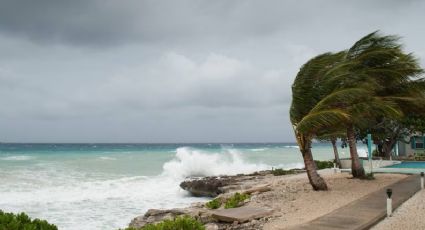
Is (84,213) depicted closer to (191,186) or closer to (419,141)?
(191,186)

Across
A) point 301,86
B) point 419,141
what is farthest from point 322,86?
point 419,141

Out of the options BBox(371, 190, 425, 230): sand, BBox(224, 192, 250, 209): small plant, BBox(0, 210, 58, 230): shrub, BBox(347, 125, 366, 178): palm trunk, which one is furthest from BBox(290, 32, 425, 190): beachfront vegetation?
BBox(0, 210, 58, 230): shrub

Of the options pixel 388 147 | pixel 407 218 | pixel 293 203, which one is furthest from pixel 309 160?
pixel 388 147

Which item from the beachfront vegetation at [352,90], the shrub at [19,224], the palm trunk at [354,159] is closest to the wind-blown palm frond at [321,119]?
the beachfront vegetation at [352,90]

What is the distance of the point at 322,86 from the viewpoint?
16562mm

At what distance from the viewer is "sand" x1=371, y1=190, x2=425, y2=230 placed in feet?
31.3

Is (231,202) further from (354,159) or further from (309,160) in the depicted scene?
(354,159)

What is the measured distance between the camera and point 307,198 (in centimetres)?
1468

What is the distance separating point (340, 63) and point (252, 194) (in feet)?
22.6

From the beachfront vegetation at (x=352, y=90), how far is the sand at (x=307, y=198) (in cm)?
96

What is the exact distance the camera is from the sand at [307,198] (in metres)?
11.3

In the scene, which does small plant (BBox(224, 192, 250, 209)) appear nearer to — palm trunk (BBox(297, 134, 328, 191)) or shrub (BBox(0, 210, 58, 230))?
palm trunk (BBox(297, 134, 328, 191))

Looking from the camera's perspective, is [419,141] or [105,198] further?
[419,141]

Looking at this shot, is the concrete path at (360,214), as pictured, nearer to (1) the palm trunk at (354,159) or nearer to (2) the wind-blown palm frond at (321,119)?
(2) the wind-blown palm frond at (321,119)
